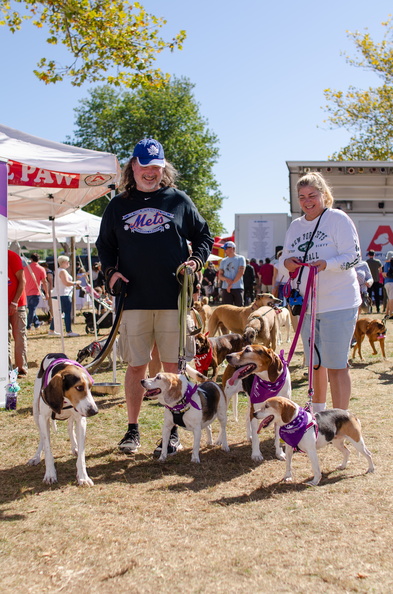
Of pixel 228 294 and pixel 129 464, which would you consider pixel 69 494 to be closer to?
pixel 129 464

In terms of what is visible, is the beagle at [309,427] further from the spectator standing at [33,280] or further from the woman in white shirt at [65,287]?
the spectator standing at [33,280]

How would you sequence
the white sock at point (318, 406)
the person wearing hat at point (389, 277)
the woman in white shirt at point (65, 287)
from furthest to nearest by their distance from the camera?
1. the person wearing hat at point (389, 277)
2. the woman in white shirt at point (65, 287)
3. the white sock at point (318, 406)

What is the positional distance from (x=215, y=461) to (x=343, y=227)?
197 centimetres

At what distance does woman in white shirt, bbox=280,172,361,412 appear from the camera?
13.7 feet

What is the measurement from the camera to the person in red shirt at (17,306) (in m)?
7.92

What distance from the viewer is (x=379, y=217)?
41.2 ft

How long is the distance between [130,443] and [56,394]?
43.4 inches

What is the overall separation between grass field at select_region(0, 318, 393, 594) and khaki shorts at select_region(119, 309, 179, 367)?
0.79 m

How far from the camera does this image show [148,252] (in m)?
4.39

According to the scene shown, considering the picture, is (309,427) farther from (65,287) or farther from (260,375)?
(65,287)

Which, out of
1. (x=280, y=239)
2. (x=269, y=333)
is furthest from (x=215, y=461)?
(x=280, y=239)

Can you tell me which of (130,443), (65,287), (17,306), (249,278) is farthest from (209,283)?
(130,443)

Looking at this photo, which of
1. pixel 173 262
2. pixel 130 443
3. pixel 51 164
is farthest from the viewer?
pixel 51 164

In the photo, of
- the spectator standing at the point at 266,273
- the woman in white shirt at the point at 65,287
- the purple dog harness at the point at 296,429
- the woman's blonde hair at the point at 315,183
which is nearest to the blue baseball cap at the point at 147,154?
the woman's blonde hair at the point at 315,183
